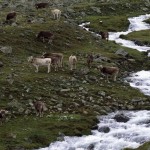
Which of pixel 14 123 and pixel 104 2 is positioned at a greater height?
pixel 14 123

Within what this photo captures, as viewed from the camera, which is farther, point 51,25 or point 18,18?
point 18,18

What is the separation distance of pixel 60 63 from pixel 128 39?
23.4 metres

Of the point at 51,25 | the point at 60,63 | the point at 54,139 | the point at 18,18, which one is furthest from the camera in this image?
the point at 18,18

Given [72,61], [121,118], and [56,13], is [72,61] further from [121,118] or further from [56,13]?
[56,13]

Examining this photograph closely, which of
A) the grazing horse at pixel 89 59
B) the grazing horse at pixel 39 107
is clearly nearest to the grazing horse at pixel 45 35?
the grazing horse at pixel 89 59

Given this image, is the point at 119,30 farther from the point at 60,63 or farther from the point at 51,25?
the point at 60,63

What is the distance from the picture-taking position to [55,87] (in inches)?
1500

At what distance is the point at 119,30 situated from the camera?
245 feet

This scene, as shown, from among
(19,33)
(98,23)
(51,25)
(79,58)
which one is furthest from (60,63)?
(98,23)

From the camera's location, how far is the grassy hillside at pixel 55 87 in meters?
30.7

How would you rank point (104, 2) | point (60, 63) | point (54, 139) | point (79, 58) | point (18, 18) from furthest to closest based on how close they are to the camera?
point (104, 2) < point (18, 18) < point (79, 58) < point (60, 63) < point (54, 139)

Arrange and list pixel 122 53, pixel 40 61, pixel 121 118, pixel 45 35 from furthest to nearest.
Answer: pixel 122 53 < pixel 45 35 < pixel 40 61 < pixel 121 118

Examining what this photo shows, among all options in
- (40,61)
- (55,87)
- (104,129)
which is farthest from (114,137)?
(40,61)

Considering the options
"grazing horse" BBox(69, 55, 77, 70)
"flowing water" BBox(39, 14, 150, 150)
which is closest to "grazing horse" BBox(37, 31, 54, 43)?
"grazing horse" BBox(69, 55, 77, 70)
